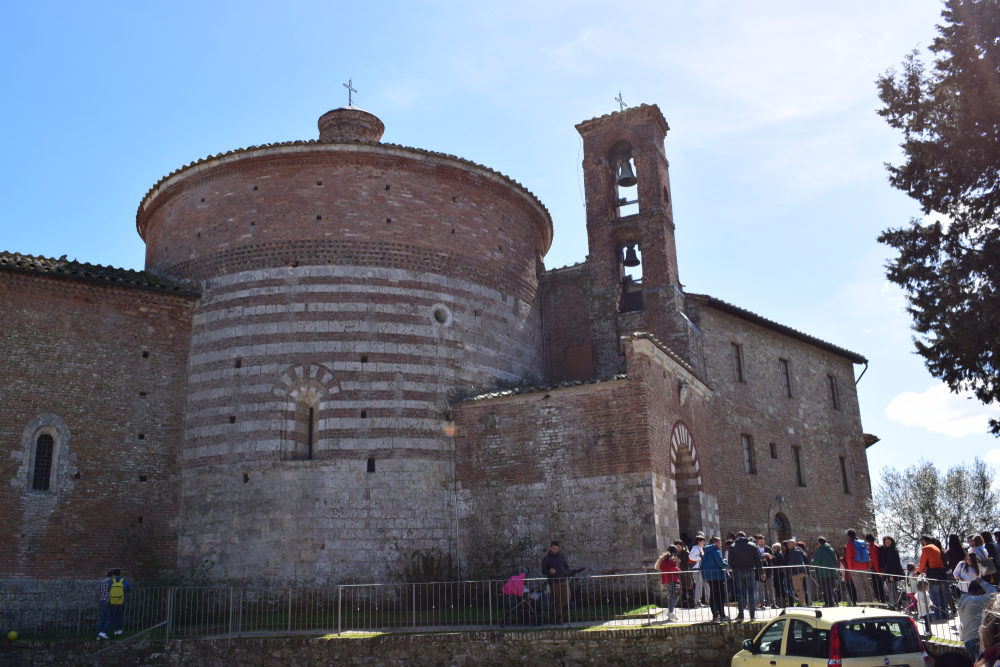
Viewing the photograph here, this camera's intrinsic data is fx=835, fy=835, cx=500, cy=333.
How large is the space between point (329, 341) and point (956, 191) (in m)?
12.4

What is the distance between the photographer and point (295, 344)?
59.7ft

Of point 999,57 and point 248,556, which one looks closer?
point 999,57

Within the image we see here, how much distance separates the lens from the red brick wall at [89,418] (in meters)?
16.6

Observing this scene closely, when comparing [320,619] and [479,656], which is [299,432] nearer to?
[320,619]

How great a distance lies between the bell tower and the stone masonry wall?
1.98 meters

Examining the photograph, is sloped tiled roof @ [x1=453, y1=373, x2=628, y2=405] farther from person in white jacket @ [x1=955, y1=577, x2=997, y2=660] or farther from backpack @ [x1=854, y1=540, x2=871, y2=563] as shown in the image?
person in white jacket @ [x1=955, y1=577, x2=997, y2=660]

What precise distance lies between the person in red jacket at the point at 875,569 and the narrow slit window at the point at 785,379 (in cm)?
1193

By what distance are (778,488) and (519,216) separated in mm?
11466

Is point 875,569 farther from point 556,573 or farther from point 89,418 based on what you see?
point 89,418

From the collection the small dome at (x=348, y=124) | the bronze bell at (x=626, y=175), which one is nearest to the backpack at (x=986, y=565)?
the bronze bell at (x=626, y=175)

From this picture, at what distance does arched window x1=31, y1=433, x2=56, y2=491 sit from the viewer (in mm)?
16859

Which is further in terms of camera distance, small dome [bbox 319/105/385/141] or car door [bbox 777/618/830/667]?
small dome [bbox 319/105/385/141]

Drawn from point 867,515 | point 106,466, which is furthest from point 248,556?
point 867,515

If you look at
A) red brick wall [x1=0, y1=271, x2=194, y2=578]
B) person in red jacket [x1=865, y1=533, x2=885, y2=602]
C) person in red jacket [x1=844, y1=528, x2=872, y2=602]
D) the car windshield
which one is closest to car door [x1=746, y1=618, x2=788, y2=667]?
the car windshield
